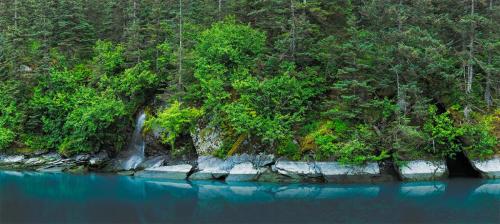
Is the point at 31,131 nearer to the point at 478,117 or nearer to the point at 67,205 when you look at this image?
the point at 67,205

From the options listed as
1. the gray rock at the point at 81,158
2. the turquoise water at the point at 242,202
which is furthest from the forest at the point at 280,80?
the turquoise water at the point at 242,202

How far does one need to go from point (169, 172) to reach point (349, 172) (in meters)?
11.6

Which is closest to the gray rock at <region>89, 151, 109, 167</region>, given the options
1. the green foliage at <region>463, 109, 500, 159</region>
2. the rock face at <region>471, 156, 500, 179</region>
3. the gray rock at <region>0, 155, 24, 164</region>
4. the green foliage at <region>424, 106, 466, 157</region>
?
the gray rock at <region>0, 155, 24, 164</region>

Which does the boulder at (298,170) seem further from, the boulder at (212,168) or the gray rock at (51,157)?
the gray rock at (51,157)

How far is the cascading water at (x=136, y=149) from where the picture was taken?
30734mm

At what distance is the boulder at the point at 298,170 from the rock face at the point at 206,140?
4.61 metres

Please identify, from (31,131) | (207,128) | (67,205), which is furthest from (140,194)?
(31,131)

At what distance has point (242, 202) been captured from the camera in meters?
20.3

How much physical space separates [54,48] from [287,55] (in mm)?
20894

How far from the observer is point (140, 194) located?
2272 centimetres

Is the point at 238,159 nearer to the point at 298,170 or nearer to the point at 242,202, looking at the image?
the point at 298,170

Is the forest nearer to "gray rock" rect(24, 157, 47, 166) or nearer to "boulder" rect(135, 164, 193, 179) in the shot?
"gray rock" rect(24, 157, 47, 166)

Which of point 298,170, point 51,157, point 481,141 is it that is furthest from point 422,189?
point 51,157

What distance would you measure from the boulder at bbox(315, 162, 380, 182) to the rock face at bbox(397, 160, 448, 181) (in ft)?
5.17
